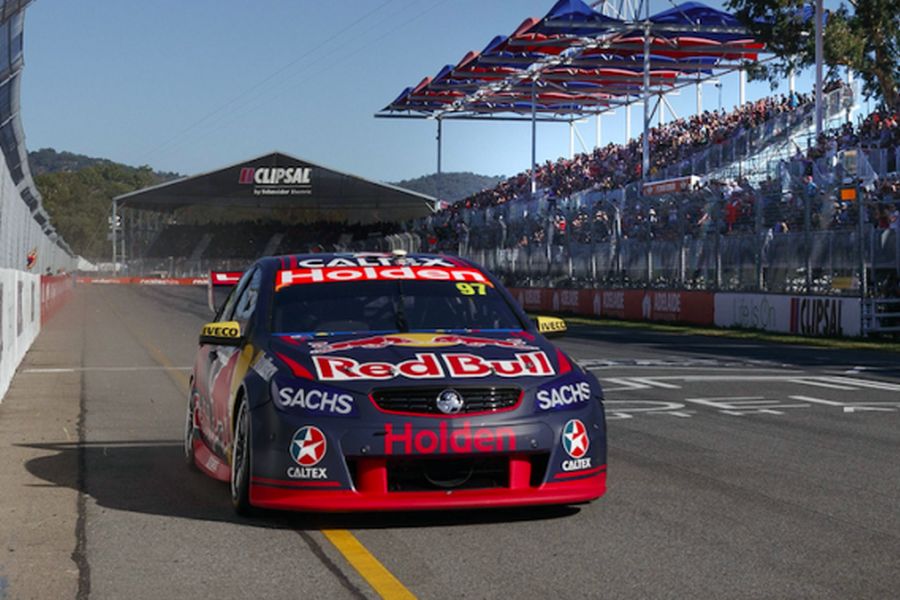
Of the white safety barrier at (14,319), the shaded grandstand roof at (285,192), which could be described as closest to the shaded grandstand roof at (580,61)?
the shaded grandstand roof at (285,192)

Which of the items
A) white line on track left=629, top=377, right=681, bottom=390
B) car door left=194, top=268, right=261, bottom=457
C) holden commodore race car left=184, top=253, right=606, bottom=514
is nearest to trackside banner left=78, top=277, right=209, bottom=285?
white line on track left=629, top=377, right=681, bottom=390

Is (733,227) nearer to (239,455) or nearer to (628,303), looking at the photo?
(628,303)

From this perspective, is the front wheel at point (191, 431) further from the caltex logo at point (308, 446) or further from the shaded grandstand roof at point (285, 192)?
the shaded grandstand roof at point (285, 192)

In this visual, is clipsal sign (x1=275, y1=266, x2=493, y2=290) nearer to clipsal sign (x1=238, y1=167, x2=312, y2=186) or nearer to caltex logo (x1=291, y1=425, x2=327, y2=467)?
caltex logo (x1=291, y1=425, x2=327, y2=467)

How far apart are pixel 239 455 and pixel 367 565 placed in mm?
1376

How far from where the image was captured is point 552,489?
21.0 feet

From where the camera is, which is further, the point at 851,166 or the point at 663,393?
the point at 851,166

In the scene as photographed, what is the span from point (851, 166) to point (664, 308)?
5.64 m

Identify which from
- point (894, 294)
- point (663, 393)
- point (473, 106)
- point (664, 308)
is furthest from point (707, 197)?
point (473, 106)

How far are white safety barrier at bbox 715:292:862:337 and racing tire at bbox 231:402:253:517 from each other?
792 inches

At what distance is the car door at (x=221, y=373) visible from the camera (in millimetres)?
7328

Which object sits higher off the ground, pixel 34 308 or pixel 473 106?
pixel 473 106

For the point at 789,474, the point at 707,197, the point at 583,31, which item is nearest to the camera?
the point at 789,474

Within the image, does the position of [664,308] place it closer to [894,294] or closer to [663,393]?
[894,294]
